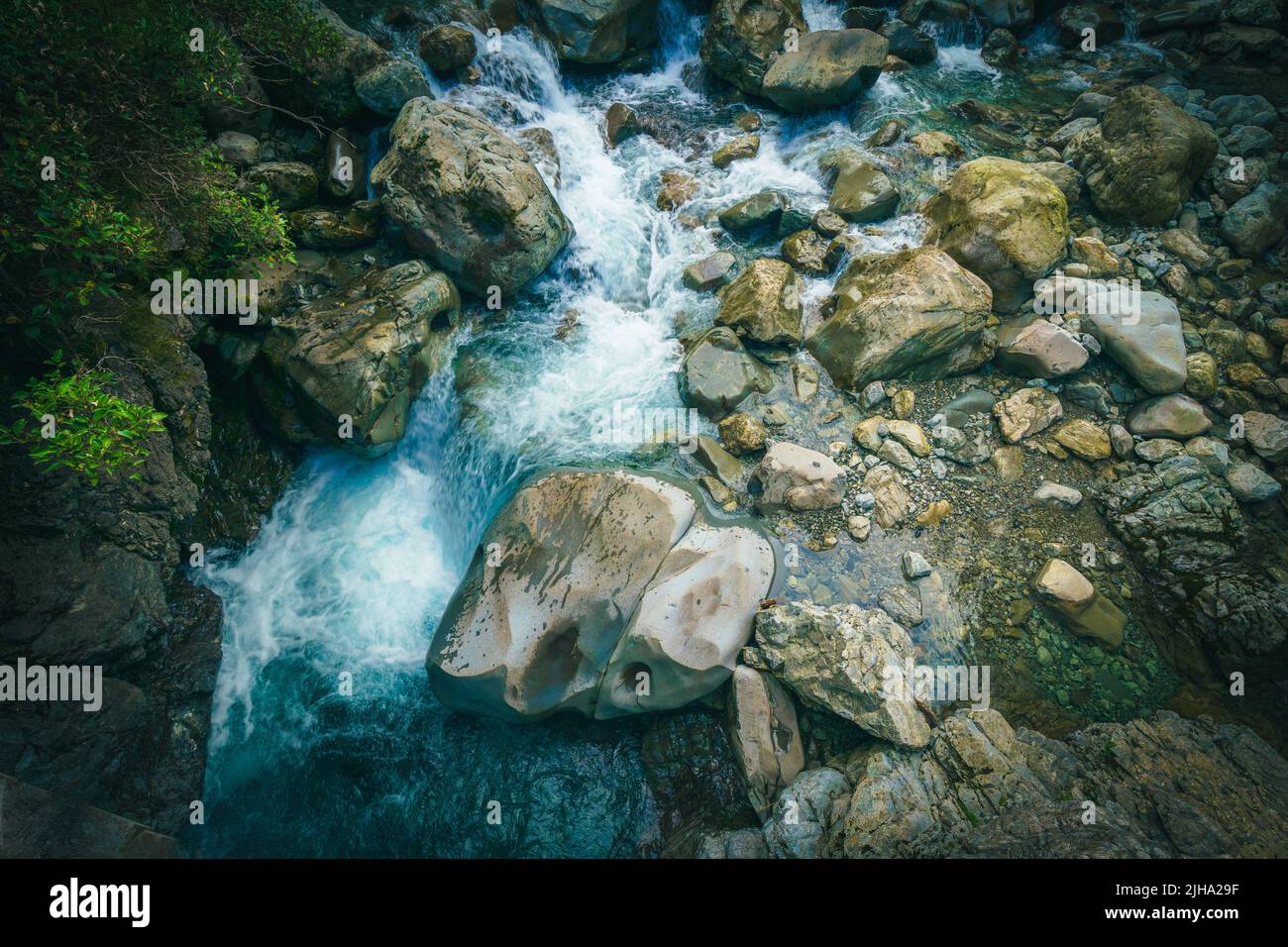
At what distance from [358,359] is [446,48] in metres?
7.31

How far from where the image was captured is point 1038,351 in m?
8.21

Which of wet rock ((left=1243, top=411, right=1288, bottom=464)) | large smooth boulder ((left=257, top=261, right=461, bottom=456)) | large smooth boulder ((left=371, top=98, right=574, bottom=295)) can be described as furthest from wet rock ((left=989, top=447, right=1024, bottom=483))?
large smooth boulder ((left=257, top=261, right=461, bottom=456))

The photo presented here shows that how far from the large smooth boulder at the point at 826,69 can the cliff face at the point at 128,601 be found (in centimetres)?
1184

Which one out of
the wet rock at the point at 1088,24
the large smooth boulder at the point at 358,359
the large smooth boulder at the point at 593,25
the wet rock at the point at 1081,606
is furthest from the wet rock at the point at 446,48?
the wet rock at the point at 1088,24

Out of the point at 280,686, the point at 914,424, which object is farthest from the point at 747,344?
the point at 280,686

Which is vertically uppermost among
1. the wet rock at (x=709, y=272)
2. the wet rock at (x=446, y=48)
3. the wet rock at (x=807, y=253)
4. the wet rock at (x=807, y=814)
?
the wet rock at (x=446, y=48)

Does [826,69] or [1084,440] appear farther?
[826,69]

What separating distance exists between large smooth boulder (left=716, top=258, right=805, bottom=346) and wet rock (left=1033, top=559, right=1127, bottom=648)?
15.6 ft

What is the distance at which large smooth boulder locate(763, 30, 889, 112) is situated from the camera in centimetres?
1174

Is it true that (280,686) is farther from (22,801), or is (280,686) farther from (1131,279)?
(1131,279)

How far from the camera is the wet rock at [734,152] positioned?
→ 460 inches

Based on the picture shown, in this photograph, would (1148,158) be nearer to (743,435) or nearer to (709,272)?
(709,272)

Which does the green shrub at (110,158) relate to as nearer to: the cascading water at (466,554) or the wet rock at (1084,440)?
the cascading water at (466,554)

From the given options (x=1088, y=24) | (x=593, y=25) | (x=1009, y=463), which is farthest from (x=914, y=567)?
(x=1088, y=24)
